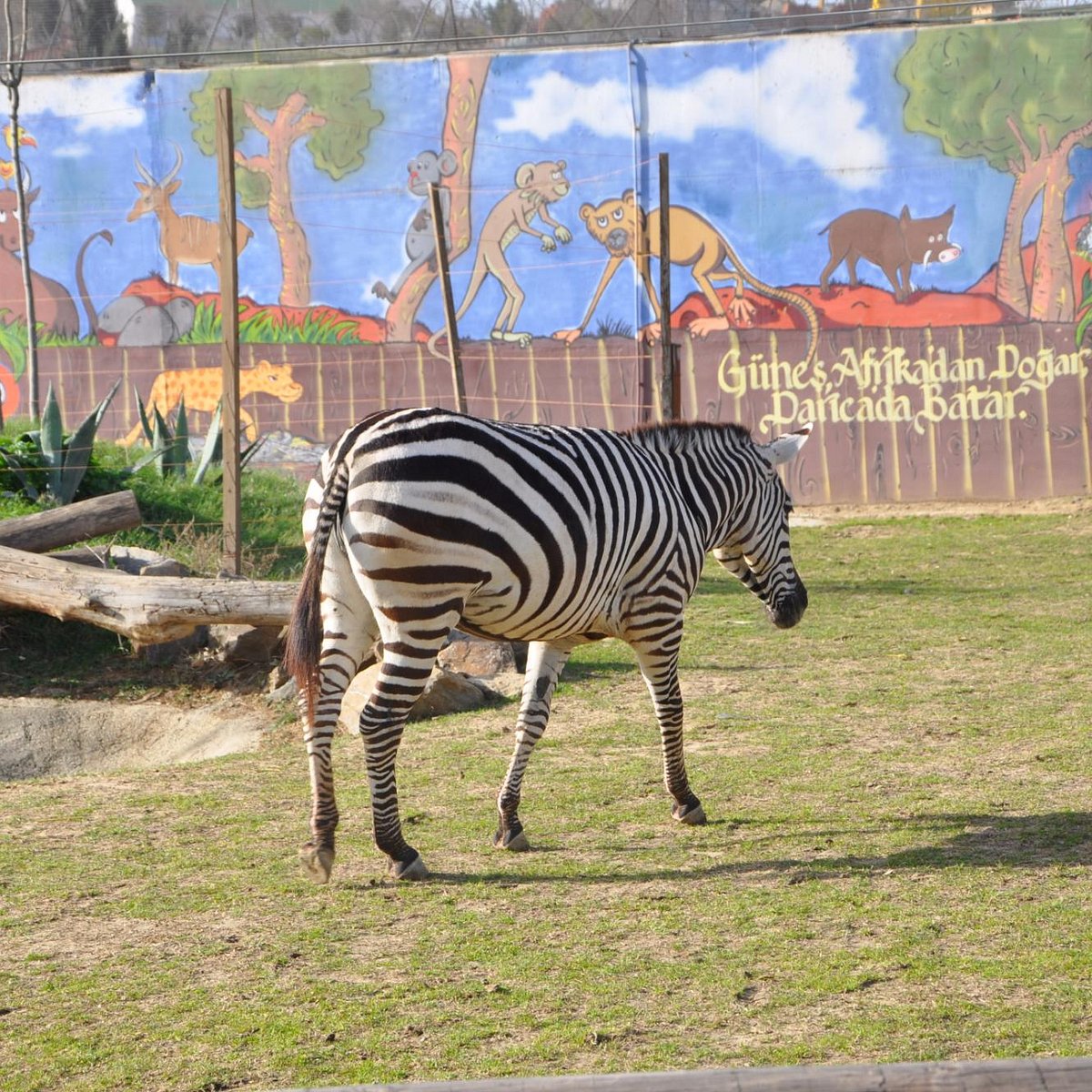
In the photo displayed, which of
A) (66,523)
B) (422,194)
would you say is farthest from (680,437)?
(422,194)

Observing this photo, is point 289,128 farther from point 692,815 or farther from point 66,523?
point 692,815

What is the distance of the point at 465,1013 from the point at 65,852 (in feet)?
8.34

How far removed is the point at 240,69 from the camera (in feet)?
58.9

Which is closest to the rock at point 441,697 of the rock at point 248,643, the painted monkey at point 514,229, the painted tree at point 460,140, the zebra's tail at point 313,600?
the rock at point 248,643

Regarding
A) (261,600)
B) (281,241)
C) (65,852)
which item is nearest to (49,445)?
(261,600)

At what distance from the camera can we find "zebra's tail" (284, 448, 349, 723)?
5.07m

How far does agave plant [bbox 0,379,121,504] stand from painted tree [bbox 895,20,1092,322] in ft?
37.3

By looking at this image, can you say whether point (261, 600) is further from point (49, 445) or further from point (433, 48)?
point (433, 48)

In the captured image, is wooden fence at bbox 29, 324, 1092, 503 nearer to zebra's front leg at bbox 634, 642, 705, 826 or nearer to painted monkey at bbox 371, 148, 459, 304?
painted monkey at bbox 371, 148, 459, 304

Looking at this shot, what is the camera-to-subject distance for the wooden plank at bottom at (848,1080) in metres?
2.33

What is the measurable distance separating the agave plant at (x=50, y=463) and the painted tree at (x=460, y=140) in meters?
7.34

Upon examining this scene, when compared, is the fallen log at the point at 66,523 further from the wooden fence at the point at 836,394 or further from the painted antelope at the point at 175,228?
the painted antelope at the point at 175,228

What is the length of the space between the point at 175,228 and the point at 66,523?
10.3m

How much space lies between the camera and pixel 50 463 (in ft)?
35.8
